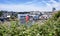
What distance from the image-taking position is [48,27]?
385cm

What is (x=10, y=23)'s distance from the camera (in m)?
4.17

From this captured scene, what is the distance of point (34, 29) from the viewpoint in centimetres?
377

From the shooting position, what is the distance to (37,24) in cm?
385

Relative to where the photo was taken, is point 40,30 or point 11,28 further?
point 11,28

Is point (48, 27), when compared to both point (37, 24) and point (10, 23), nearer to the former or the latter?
point (37, 24)

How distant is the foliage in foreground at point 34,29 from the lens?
3715mm

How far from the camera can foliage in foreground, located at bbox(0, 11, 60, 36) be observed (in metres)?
3.71

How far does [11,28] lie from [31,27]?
17.7 inches

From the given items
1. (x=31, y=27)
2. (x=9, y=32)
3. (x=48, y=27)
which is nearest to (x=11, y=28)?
(x=9, y=32)

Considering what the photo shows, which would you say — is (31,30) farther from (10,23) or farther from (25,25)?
(10,23)

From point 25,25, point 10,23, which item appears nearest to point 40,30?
point 25,25

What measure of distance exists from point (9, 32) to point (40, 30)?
0.70 metres

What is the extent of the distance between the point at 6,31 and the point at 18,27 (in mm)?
279

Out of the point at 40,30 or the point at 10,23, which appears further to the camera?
the point at 10,23
